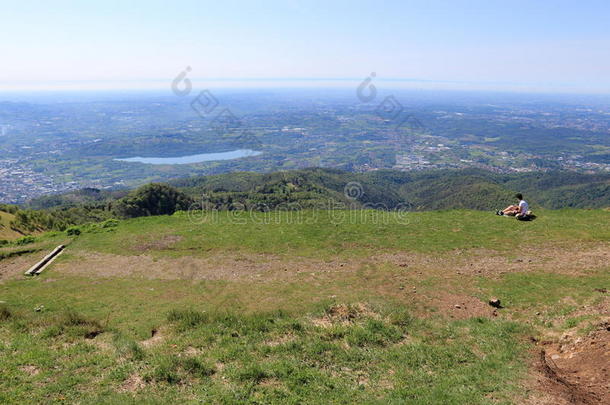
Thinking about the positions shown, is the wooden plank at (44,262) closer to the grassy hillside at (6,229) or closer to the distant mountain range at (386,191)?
the grassy hillside at (6,229)

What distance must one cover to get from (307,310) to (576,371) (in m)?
7.59

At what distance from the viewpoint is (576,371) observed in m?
7.95

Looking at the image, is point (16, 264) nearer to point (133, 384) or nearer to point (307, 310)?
point (133, 384)

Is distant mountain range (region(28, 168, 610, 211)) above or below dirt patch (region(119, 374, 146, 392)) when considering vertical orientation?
below

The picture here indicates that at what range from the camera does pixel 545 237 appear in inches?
675

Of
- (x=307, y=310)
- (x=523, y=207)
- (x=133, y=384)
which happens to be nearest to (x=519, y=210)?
(x=523, y=207)

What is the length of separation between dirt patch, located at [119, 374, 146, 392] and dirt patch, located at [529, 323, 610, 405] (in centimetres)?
895

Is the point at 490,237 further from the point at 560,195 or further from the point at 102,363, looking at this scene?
the point at 560,195

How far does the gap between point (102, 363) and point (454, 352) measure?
9.65 metres

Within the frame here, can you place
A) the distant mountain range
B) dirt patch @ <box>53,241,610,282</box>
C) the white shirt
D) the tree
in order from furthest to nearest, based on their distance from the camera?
the distant mountain range, the tree, the white shirt, dirt patch @ <box>53,241,610,282</box>

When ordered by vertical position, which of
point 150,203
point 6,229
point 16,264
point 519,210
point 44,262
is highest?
point 519,210

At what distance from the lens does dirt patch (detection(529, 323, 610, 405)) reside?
6.94 metres

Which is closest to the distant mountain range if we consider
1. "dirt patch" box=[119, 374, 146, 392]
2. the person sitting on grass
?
the person sitting on grass

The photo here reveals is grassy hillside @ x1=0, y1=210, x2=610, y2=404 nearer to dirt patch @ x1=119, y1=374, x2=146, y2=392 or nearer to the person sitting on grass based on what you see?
dirt patch @ x1=119, y1=374, x2=146, y2=392
